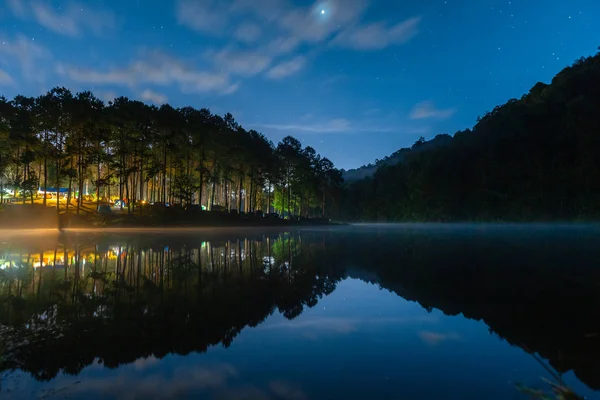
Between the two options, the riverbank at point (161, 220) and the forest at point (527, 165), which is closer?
the riverbank at point (161, 220)

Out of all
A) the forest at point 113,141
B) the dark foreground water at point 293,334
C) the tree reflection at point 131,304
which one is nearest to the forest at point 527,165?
the forest at point 113,141

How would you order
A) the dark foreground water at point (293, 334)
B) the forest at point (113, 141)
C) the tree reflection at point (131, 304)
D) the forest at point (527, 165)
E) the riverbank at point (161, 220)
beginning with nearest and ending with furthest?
the dark foreground water at point (293, 334), the tree reflection at point (131, 304), the riverbank at point (161, 220), the forest at point (113, 141), the forest at point (527, 165)

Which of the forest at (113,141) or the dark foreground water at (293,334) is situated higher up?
the forest at (113,141)

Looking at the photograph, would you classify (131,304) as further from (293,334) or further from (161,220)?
(161,220)

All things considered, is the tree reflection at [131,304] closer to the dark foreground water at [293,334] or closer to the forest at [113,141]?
the dark foreground water at [293,334]

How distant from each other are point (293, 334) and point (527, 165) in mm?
85202

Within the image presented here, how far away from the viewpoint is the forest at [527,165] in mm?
67500

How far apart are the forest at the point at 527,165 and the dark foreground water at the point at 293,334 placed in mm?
69050

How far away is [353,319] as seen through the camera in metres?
7.50

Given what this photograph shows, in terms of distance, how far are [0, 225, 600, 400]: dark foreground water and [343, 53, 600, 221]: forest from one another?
69.0 meters

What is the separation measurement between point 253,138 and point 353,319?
58.5 m

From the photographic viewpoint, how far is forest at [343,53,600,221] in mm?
67500

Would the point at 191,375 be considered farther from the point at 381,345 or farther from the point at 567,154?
the point at 567,154

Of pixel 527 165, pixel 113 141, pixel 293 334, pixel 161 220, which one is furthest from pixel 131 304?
pixel 527 165
